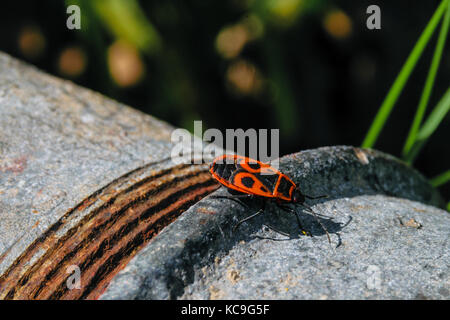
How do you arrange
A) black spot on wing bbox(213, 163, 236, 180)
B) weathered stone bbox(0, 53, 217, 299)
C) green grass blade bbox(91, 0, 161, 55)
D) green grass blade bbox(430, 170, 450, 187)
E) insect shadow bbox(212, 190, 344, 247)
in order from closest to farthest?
weathered stone bbox(0, 53, 217, 299) < insect shadow bbox(212, 190, 344, 247) < black spot on wing bbox(213, 163, 236, 180) < green grass blade bbox(430, 170, 450, 187) < green grass blade bbox(91, 0, 161, 55)

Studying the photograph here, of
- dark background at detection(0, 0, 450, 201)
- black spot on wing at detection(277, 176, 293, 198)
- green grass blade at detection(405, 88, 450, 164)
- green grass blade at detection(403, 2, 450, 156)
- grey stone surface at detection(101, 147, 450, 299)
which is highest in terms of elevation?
dark background at detection(0, 0, 450, 201)

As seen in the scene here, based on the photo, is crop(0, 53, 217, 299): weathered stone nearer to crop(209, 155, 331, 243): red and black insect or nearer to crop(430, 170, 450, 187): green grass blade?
crop(209, 155, 331, 243): red and black insect

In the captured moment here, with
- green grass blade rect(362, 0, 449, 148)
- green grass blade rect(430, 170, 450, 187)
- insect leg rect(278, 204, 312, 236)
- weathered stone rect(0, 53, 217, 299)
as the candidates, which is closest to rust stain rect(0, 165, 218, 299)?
weathered stone rect(0, 53, 217, 299)

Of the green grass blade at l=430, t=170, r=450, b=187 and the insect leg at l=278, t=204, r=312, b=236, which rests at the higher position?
the green grass blade at l=430, t=170, r=450, b=187

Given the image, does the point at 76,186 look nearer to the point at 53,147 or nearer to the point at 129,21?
the point at 53,147

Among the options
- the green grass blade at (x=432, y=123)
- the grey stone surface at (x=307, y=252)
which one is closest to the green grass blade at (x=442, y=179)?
the green grass blade at (x=432, y=123)

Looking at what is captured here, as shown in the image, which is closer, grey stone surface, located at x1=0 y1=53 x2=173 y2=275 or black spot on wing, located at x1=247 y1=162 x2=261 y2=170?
grey stone surface, located at x1=0 y1=53 x2=173 y2=275
